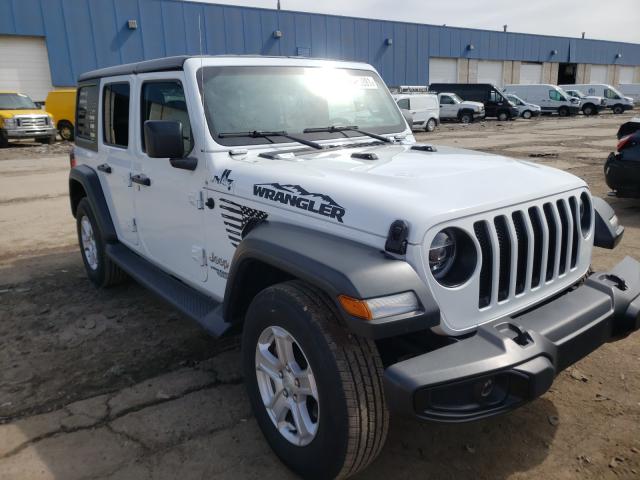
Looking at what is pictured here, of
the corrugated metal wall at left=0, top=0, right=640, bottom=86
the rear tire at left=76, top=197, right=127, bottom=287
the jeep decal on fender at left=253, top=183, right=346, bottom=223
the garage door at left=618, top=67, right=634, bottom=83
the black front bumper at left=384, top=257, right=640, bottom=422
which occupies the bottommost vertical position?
the rear tire at left=76, top=197, right=127, bottom=287

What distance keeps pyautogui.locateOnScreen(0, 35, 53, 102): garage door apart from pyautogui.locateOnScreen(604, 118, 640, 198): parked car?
26396 mm

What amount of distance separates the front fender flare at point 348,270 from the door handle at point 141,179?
1.58 meters

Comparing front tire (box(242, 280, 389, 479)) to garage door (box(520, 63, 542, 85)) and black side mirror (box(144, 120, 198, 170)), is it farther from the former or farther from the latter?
garage door (box(520, 63, 542, 85))

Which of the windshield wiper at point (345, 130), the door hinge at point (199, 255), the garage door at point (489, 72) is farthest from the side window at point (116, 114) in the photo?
the garage door at point (489, 72)

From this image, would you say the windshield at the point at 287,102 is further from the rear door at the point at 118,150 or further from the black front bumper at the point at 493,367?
the black front bumper at the point at 493,367

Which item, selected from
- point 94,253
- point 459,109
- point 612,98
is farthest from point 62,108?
point 612,98

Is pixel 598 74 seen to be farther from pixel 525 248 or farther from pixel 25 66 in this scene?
pixel 525 248

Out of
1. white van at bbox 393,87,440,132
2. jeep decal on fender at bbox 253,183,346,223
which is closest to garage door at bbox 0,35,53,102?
white van at bbox 393,87,440,132

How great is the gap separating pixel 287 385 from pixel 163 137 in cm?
149

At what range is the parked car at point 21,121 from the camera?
18.9 meters

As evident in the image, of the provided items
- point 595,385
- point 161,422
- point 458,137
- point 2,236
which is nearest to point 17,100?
point 2,236

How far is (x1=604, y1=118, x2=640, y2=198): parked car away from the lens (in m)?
7.02

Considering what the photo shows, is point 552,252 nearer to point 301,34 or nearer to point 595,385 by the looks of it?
point 595,385

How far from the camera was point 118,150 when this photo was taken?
4.29m
